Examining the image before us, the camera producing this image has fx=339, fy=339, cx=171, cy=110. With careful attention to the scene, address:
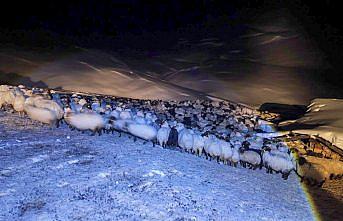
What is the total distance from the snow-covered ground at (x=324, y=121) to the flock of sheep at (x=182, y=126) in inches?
10.5

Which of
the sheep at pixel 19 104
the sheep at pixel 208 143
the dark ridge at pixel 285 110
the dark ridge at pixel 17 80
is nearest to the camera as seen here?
the sheep at pixel 208 143

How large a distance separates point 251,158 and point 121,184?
0.87 metres

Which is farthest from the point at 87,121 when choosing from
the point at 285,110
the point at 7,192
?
the point at 285,110

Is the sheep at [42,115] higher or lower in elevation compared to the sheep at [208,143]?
higher

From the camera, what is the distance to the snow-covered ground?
2.50 m

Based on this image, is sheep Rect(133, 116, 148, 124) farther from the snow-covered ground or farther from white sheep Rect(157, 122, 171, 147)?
the snow-covered ground

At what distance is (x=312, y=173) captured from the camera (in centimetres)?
218

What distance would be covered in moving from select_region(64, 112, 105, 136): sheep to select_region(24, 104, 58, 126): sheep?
0.11m

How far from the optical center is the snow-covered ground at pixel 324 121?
8.19ft

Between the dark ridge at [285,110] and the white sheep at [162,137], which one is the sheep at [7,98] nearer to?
the white sheep at [162,137]

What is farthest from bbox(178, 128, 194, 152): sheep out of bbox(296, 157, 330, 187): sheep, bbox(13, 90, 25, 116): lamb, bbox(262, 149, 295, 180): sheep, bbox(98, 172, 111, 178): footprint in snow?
bbox(13, 90, 25, 116): lamb

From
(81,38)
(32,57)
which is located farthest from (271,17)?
(32,57)

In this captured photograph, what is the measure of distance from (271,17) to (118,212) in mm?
7169

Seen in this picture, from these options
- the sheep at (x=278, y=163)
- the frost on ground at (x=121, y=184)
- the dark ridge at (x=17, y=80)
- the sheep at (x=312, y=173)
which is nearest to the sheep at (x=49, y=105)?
the frost on ground at (x=121, y=184)
